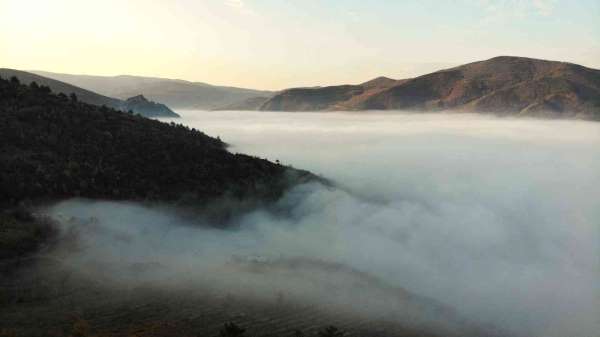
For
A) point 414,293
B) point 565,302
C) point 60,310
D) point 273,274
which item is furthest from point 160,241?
point 565,302

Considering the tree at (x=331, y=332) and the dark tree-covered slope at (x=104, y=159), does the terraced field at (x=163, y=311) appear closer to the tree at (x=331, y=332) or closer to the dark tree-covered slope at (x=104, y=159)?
→ the tree at (x=331, y=332)

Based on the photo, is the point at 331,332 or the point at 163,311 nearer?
the point at 331,332

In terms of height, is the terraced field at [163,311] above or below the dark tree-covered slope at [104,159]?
below

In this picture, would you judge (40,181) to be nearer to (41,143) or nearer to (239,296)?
(41,143)

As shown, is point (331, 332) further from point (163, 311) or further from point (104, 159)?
point (104, 159)

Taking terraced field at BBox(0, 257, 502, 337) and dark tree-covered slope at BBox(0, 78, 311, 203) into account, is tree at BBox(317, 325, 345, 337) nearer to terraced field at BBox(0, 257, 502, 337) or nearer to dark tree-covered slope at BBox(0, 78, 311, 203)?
terraced field at BBox(0, 257, 502, 337)

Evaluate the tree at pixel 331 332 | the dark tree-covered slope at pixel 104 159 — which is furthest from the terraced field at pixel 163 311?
the dark tree-covered slope at pixel 104 159

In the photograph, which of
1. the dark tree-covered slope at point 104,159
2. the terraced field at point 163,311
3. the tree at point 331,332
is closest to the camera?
the tree at point 331,332

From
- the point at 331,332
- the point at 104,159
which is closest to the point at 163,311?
the point at 331,332

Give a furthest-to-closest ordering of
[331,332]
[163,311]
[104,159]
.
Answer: [104,159] → [163,311] → [331,332]
